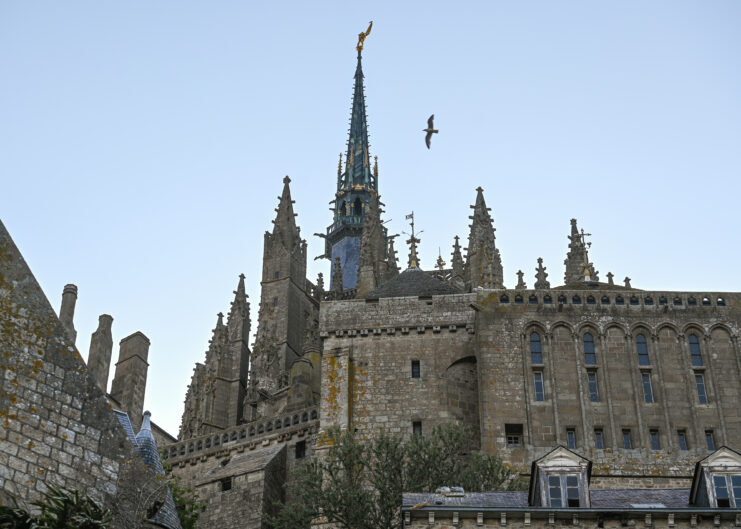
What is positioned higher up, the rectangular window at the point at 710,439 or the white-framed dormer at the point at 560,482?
the rectangular window at the point at 710,439

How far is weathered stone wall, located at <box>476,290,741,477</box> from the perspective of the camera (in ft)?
127

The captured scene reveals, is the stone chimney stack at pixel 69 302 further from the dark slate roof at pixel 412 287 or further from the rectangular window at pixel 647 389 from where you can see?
the rectangular window at pixel 647 389

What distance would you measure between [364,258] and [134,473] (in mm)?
46606

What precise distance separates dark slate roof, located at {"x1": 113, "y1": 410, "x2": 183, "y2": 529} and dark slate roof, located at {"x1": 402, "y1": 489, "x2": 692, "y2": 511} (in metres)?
7.11

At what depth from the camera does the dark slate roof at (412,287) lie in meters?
47.2

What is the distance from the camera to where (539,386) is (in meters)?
40.1

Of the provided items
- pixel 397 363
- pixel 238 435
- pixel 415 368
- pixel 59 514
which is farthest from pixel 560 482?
pixel 238 435

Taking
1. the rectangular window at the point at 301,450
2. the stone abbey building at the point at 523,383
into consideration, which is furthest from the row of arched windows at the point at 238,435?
the rectangular window at the point at 301,450

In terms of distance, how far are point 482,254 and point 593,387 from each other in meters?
13.3

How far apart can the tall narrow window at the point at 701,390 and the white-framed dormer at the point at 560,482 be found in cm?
1758

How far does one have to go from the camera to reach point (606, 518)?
2225 cm

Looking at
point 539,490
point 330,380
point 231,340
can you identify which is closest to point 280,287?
point 231,340

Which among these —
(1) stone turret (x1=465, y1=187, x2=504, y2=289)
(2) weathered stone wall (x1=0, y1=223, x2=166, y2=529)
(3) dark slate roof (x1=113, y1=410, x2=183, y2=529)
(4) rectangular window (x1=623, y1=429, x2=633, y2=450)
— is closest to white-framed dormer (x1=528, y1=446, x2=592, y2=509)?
(3) dark slate roof (x1=113, y1=410, x2=183, y2=529)

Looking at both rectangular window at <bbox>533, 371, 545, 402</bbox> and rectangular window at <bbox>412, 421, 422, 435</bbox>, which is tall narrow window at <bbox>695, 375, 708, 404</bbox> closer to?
rectangular window at <bbox>533, 371, 545, 402</bbox>
